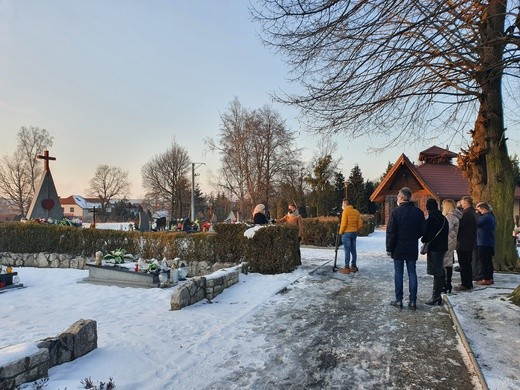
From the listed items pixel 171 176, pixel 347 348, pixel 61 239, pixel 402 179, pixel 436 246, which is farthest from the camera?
pixel 171 176

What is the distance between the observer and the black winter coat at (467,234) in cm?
718

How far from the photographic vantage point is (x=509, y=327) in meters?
4.91

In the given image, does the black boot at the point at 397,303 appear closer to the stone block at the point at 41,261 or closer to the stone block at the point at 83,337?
the stone block at the point at 83,337

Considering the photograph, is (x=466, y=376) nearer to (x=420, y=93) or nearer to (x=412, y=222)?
(x=412, y=222)

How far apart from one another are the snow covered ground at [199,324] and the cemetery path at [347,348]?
1.6 inches

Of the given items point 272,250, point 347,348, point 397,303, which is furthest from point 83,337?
point 272,250

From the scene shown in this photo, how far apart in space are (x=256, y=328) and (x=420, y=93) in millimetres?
6445

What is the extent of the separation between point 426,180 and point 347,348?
23.8 m

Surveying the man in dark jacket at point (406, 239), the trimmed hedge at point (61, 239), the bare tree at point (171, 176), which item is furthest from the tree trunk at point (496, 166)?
the bare tree at point (171, 176)

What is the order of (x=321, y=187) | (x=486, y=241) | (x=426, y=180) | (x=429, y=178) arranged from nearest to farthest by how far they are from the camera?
1. (x=486, y=241)
2. (x=426, y=180)
3. (x=429, y=178)
4. (x=321, y=187)

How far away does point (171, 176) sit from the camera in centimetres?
4966

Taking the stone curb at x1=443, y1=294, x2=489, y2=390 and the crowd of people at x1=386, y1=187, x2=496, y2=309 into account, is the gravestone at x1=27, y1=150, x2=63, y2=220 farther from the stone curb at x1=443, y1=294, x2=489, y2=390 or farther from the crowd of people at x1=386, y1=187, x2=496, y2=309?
the stone curb at x1=443, y1=294, x2=489, y2=390

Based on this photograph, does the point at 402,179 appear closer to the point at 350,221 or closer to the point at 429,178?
the point at 429,178

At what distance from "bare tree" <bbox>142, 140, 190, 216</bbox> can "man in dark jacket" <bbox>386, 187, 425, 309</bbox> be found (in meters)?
43.7
